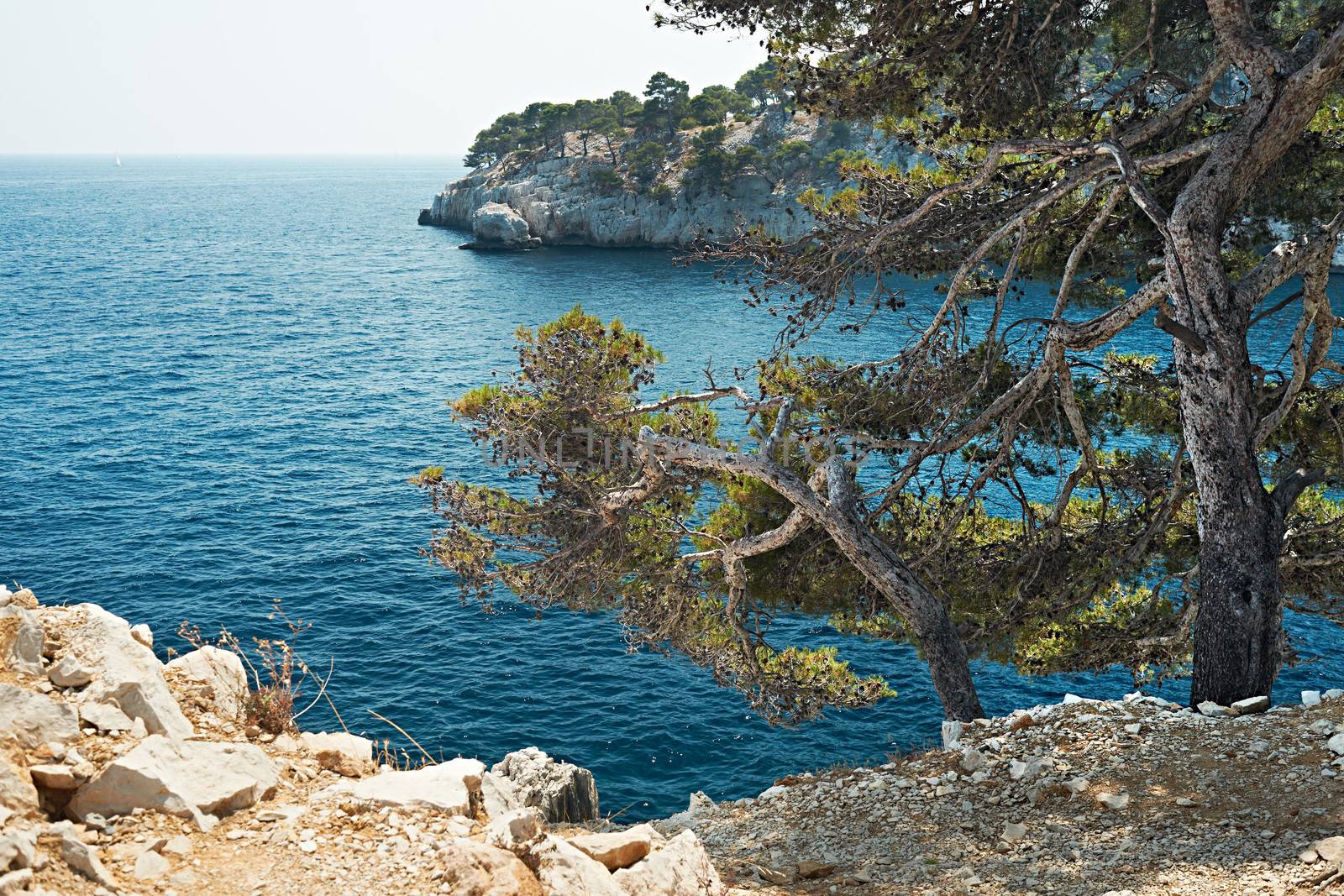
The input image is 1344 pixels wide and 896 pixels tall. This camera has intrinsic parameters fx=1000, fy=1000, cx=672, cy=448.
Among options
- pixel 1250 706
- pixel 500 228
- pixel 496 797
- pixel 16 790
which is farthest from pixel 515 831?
pixel 500 228

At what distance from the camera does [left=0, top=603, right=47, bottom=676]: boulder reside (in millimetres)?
6004

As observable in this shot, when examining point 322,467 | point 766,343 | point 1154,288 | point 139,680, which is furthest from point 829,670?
point 766,343

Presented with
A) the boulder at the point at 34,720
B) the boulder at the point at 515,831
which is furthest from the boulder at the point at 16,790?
the boulder at the point at 515,831

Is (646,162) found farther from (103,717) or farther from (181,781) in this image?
(181,781)

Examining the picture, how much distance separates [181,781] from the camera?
5.71 metres

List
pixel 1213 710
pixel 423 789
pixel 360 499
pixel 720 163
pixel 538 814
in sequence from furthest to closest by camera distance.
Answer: pixel 720 163 < pixel 360 499 < pixel 1213 710 < pixel 538 814 < pixel 423 789

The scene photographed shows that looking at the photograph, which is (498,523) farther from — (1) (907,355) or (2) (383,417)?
(2) (383,417)

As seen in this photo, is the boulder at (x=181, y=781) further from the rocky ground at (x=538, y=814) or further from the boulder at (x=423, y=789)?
the boulder at (x=423, y=789)

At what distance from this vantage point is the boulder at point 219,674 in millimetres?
7040

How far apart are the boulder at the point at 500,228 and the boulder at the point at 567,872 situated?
98274mm

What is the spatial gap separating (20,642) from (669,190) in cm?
9372

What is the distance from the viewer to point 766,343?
57938 mm

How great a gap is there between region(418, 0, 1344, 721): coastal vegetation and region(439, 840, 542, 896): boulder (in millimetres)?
6928

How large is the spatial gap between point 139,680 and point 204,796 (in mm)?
933
